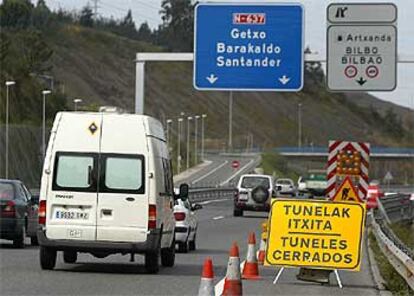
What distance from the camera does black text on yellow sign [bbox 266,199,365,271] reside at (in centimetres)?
1716

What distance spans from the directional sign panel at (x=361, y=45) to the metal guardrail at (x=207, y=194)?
40.9 meters

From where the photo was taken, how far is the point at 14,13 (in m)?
160

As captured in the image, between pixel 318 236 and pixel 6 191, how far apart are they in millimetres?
9883

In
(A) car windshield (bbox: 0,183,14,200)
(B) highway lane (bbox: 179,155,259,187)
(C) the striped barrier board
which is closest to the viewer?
(A) car windshield (bbox: 0,183,14,200)

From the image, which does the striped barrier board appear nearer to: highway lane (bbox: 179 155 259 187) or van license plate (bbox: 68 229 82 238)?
van license plate (bbox: 68 229 82 238)

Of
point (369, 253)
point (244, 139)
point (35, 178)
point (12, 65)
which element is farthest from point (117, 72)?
point (369, 253)

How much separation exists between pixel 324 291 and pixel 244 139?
6570 inches

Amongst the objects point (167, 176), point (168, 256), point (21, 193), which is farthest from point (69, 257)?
point (21, 193)

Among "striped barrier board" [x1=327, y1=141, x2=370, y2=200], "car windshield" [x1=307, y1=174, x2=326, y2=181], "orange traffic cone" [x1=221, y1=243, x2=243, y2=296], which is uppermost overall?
"striped barrier board" [x1=327, y1=141, x2=370, y2=200]

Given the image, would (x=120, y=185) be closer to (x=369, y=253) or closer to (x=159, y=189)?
(x=159, y=189)

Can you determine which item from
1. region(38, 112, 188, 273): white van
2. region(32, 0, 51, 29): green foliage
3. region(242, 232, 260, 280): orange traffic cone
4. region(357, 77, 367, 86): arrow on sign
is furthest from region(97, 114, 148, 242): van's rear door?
region(32, 0, 51, 29): green foliage

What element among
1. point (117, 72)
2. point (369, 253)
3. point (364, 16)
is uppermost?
point (117, 72)

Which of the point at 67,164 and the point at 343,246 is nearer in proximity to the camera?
the point at 343,246

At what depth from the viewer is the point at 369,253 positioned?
26.7m
